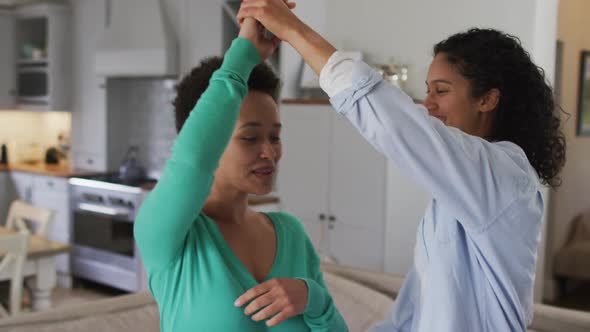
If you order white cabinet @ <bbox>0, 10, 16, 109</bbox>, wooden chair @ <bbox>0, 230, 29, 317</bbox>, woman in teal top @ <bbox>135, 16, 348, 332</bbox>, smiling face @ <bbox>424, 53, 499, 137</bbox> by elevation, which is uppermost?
white cabinet @ <bbox>0, 10, 16, 109</bbox>

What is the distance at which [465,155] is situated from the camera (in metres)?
0.89

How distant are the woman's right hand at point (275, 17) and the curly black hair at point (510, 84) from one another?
35 centimetres

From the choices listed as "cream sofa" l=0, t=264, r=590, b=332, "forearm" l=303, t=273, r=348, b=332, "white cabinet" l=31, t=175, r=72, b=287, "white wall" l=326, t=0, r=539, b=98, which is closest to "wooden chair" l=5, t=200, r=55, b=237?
"white cabinet" l=31, t=175, r=72, b=287

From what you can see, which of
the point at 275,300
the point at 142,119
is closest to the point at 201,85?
the point at 275,300

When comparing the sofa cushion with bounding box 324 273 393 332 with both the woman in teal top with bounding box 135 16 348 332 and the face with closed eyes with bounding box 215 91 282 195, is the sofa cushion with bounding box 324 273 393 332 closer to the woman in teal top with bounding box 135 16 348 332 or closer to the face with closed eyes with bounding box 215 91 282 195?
the woman in teal top with bounding box 135 16 348 332

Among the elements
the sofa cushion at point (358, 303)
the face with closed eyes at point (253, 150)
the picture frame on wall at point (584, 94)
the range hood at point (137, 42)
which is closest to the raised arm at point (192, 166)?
the face with closed eyes at point (253, 150)

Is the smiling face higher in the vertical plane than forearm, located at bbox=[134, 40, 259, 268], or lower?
higher

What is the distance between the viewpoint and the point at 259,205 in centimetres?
426

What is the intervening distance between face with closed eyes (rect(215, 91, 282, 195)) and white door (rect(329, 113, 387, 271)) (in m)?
2.71

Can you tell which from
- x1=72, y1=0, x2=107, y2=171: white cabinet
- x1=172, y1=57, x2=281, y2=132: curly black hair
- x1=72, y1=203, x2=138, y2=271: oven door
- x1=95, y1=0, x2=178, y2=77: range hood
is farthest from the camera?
x1=72, y1=0, x2=107, y2=171: white cabinet

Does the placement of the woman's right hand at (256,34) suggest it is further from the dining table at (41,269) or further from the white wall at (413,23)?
the white wall at (413,23)

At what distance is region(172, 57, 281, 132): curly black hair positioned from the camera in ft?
3.56

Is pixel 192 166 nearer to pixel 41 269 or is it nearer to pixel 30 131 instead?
pixel 41 269

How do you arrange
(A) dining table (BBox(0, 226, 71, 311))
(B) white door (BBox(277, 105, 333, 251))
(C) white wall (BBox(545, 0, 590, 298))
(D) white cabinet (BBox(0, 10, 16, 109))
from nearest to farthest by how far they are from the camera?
(A) dining table (BBox(0, 226, 71, 311)) → (B) white door (BBox(277, 105, 333, 251)) → (C) white wall (BBox(545, 0, 590, 298)) → (D) white cabinet (BBox(0, 10, 16, 109))
